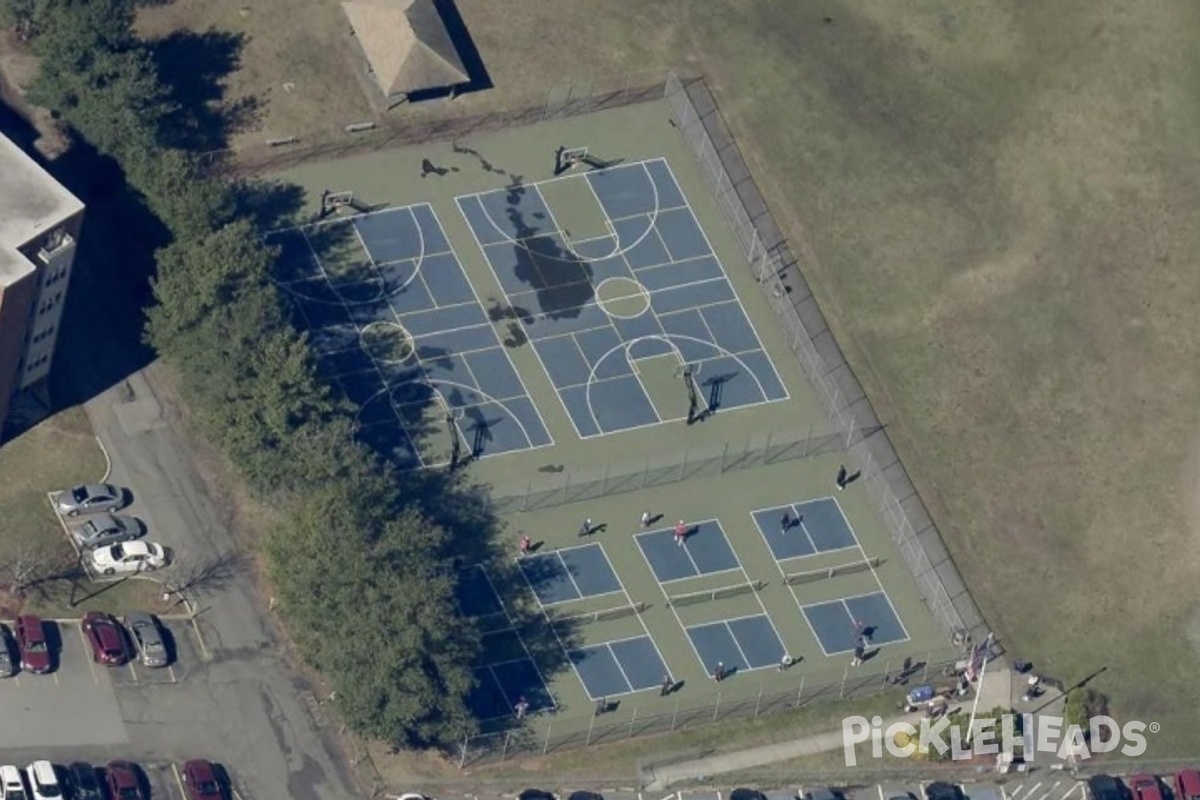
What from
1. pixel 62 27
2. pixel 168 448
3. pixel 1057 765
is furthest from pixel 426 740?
pixel 62 27

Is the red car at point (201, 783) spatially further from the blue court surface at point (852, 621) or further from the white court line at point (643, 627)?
the blue court surface at point (852, 621)

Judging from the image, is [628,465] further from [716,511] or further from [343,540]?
[343,540]

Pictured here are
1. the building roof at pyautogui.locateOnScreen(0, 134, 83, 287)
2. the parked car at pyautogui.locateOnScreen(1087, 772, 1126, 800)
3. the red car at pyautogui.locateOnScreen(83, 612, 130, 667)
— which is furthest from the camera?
the parked car at pyautogui.locateOnScreen(1087, 772, 1126, 800)

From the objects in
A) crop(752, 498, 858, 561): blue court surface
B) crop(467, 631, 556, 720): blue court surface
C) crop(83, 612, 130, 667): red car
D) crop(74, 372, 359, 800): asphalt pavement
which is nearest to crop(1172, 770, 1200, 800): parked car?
crop(752, 498, 858, 561): blue court surface

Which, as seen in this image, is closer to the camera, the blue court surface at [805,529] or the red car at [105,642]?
the red car at [105,642]

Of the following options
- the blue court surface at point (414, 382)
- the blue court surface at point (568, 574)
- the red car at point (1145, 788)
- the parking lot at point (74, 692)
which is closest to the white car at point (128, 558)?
the parking lot at point (74, 692)

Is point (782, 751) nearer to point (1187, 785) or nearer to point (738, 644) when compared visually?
point (738, 644)

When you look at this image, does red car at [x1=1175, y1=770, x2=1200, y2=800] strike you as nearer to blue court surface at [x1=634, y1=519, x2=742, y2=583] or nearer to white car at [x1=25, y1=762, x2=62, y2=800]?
blue court surface at [x1=634, y1=519, x2=742, y2=583]
